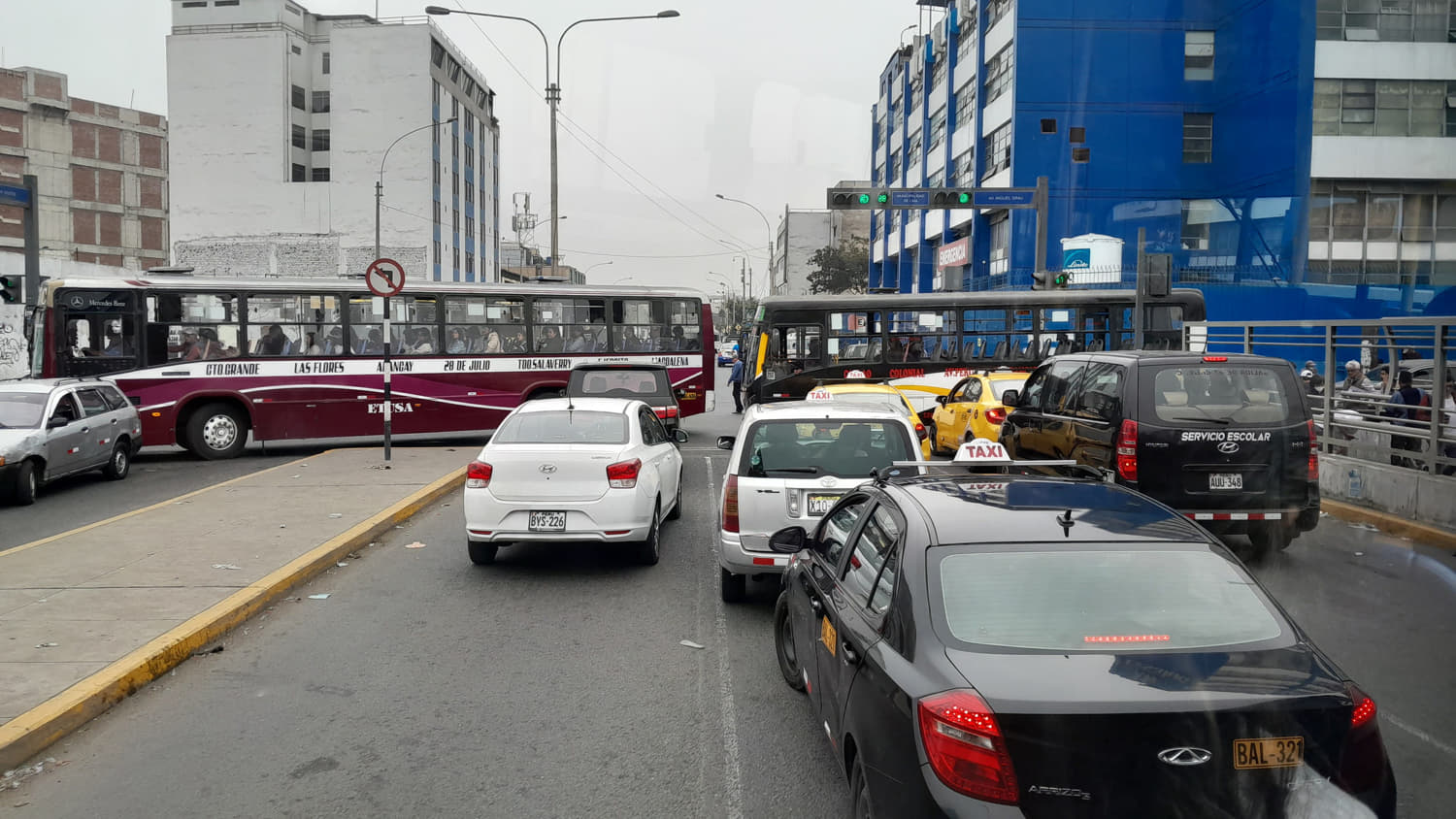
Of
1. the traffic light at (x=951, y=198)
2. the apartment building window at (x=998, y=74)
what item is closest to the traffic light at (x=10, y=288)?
the traffic light at (x=951, y=198)

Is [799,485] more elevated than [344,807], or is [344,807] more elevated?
[799,485]

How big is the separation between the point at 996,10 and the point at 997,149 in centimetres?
562

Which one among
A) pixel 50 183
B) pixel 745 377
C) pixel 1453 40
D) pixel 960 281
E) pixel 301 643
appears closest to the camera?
pixel 301 643

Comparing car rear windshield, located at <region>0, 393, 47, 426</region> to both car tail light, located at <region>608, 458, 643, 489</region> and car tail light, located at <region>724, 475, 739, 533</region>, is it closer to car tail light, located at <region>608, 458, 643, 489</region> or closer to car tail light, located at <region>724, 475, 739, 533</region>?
car tail light, located at <region>608, 458, 643, 489</region>

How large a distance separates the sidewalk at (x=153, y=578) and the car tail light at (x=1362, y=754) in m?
5.42

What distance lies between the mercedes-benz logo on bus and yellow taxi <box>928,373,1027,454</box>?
12429mm

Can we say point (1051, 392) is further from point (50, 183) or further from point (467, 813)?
point (50, 183)

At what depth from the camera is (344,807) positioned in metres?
4.51

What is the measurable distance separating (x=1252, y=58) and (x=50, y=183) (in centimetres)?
7031

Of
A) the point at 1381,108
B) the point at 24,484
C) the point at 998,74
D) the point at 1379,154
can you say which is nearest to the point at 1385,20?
the point at 1381,108

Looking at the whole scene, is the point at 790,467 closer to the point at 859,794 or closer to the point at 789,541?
the point at 789,541

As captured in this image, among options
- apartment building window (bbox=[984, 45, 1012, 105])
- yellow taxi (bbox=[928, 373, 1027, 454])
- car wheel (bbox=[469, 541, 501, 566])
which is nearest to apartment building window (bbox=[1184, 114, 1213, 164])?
apartment building window (bbox=[984, 45, 1012, 105])

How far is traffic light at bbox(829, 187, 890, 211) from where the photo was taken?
27547 millimetres

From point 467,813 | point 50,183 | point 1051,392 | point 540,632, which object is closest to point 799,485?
point 540,632
